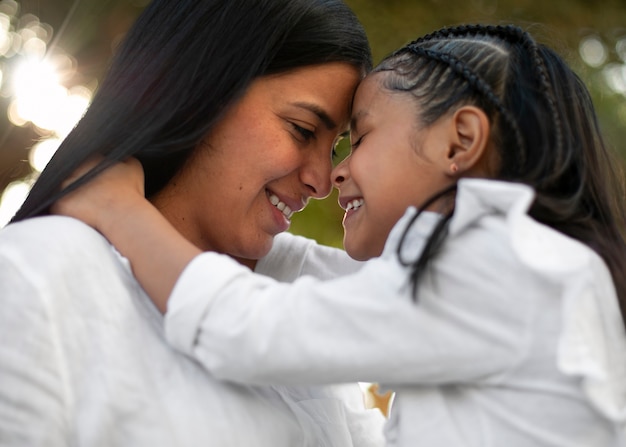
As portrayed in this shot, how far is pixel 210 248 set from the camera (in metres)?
1.94

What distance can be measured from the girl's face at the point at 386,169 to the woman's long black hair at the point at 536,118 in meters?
0.04

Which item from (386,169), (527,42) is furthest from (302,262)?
(527,42)

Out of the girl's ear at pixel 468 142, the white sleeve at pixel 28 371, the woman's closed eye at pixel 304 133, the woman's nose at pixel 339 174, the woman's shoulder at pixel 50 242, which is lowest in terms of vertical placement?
the white sleeve at pixel 28 371

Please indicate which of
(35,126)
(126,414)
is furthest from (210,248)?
(35,126)

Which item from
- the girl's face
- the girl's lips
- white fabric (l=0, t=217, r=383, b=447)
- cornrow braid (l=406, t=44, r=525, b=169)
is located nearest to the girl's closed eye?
the girl's face

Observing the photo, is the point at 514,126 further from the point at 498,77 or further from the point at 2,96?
the point at 2,96

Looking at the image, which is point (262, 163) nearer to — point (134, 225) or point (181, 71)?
point (181, 71)

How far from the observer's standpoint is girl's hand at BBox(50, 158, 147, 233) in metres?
1.56

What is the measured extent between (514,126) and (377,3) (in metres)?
3.26

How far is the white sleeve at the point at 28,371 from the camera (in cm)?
129

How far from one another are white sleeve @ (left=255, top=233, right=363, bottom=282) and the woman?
0.30 ft

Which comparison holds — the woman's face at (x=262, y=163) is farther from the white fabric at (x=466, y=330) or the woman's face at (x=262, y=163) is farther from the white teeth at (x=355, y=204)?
the white fabric at (x=466, y=330)

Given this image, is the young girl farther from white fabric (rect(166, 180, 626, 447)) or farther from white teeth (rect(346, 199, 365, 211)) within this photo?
white teeth (rect(346, 199, 365, 211))

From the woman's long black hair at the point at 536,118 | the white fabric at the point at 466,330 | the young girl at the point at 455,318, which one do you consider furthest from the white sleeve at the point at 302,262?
the white fabric at the point at 466,330
